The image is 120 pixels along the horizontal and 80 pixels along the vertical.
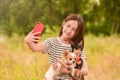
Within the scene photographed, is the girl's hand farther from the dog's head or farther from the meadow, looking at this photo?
the meadow

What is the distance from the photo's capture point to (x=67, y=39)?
358 centimetres

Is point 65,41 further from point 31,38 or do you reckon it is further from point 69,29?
point 31,38

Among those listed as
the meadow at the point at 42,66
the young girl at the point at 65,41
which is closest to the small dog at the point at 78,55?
the young girl at the point at 65,41

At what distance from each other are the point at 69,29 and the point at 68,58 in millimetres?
294

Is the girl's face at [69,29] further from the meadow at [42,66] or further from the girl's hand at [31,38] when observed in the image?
the meadow at [42,66]

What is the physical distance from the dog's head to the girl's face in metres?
0.19

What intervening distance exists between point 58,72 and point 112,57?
4290mm

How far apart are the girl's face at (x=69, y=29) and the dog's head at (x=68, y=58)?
0.61 feet

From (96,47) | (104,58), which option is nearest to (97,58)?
(104,58)

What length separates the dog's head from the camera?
11.1 feet

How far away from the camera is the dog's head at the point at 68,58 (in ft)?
11.1

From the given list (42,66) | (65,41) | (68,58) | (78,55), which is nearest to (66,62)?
(68,58)

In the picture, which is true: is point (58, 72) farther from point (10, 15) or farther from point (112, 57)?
point (10, 15)

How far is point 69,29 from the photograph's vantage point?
354 cm
